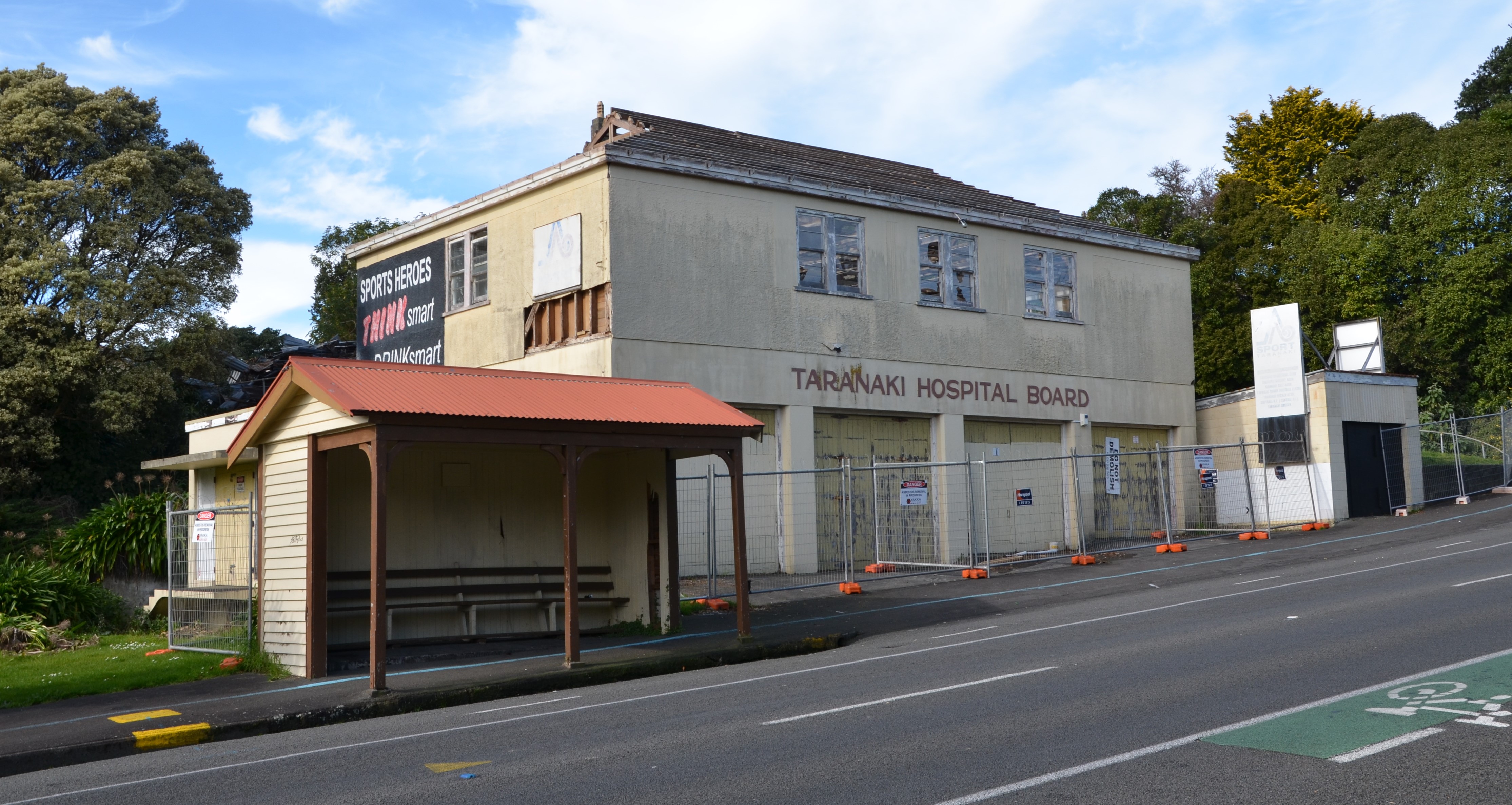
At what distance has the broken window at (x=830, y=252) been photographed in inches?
915

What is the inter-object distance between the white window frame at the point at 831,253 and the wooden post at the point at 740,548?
816 cm

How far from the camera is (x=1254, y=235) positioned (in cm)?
4334

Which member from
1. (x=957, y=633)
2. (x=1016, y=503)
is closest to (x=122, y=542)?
(x=957, y=633)

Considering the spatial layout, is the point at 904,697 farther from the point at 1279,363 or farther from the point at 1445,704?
the point at 1279,363

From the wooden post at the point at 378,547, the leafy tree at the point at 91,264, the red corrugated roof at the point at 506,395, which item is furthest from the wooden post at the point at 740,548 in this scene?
the leafy tree at the point at 91,264

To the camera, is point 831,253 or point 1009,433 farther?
point 1009,433

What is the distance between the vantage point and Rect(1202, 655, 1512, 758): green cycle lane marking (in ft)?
24.7

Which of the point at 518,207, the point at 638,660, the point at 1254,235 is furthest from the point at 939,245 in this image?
the point at 1254,235

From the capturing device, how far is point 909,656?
12.9 meters

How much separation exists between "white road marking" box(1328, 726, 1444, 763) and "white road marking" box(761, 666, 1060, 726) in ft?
11.6

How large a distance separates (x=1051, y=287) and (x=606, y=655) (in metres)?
16.3

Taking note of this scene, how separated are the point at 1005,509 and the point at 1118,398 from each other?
4.42 metres

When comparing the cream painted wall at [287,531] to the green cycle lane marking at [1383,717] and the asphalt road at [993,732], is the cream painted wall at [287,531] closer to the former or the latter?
the asphalt road at [993,732]

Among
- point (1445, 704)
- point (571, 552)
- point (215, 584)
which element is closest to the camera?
point (1445, 704)
